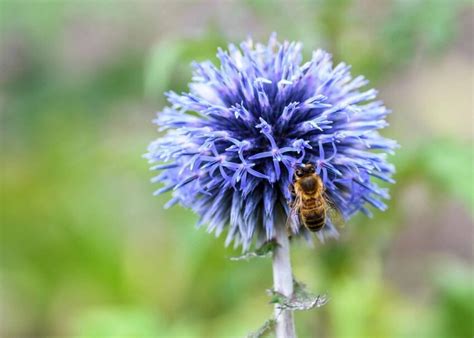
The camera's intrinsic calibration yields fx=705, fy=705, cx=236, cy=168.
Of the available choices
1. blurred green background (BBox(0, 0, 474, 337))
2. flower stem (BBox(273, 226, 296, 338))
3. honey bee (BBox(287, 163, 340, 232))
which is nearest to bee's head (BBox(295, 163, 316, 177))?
honey bee (BBox(287, 163, 340, 232))

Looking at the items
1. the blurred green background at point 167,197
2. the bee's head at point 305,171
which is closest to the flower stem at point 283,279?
the bee's head at point 305,171

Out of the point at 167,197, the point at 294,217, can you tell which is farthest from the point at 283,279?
the point at 167,197

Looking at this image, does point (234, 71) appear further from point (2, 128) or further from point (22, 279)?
point (2, 128)

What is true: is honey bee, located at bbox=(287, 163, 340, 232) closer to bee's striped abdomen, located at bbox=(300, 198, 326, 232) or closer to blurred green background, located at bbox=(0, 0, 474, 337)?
bee's striped abdomen, located at bbox=(300, 198, 326, 232)

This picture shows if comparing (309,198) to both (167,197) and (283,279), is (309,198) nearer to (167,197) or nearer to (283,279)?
(283,279)

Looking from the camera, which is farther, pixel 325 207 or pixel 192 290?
pixel 192 290

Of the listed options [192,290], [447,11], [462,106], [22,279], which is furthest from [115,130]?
[447,11]
